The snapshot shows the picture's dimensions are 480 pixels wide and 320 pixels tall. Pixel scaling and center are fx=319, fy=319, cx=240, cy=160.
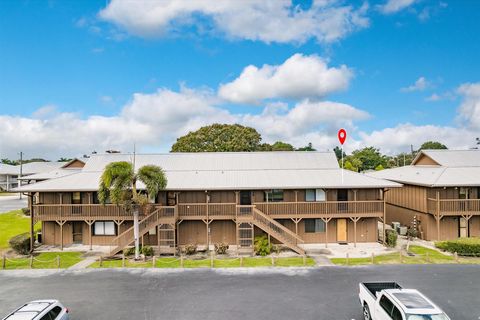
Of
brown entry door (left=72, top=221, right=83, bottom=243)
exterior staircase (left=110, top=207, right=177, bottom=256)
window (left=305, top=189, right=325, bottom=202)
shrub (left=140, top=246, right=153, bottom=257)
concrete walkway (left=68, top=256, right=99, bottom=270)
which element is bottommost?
concrete walkway (left=68, top=256, right=99, bottom=270)

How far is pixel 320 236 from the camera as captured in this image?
1144 inches

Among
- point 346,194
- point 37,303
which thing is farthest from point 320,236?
point 37,303

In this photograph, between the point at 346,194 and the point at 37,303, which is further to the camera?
the point at 346,194

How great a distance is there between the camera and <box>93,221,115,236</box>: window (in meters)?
29.1

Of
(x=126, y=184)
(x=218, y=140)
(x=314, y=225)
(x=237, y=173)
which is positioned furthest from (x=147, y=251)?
(x=218, y=140)

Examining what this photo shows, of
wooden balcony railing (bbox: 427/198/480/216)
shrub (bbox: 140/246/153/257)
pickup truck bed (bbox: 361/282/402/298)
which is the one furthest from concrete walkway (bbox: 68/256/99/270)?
wooden balcony railing (bbox: 427/198/480/216)

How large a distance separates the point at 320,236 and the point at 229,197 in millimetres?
9027

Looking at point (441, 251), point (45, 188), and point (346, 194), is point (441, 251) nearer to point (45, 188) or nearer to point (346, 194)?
point (346, 194)

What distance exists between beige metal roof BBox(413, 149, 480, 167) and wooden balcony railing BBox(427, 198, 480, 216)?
225 inches

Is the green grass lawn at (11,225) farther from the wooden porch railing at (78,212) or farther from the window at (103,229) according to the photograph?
the window at (103,229)

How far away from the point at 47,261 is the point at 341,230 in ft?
79.8

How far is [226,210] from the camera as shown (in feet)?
91.5

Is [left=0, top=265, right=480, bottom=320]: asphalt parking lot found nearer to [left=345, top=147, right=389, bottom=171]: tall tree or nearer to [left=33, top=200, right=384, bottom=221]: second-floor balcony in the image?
[left=33, top=200, right=384, bottom=221]: second-floor balcony

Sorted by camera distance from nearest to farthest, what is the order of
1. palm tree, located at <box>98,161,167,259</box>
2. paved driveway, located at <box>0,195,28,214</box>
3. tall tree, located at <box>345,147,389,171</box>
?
1. palm tree, located at <box>98,161,167,259</box>
2. paved driveway, located at <box>0,195,28,214</box>
3. tall tree, located at <box>345,147,389,171</box>
